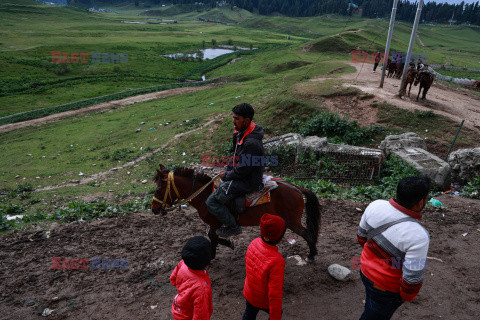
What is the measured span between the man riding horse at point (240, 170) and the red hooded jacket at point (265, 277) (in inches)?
54.8

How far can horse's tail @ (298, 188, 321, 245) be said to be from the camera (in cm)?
476

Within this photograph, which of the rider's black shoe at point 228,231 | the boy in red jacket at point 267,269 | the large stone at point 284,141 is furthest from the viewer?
the large stone at point 284,141

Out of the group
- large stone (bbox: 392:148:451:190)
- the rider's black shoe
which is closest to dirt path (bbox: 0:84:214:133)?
the rider's black shoe

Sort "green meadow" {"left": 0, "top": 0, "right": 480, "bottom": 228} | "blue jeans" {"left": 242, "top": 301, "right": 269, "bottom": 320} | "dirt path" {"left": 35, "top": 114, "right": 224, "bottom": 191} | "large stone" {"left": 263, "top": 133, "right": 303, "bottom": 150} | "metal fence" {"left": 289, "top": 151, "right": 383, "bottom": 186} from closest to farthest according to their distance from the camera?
"blue jeans" {"left": 242, "top": 301, "right": 269, "bottom": 320}, "metal fence" {"left": 289, "top": 151, "right": 383, "bottom": 186}, "large stone" {"left": 263, "top": 133, "right": 303, "bottom": 150}, "dirt path" {"left": 35, "top": 114, "right": 224, "bottom": 191}, "green meadow" {"left": 0, "top": 0, "right": 480, "bottom": 228}

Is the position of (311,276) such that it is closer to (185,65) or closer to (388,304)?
(388,304)

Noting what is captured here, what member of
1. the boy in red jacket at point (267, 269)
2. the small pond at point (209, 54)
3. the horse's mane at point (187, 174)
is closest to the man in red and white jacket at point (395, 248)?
the boy in red jacket at point (267, 269)

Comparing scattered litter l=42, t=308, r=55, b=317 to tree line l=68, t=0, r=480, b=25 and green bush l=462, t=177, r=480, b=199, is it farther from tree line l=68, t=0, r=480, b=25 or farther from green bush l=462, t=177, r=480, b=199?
tree line l=68, t=0, r=480, b=25

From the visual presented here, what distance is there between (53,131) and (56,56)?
113ft

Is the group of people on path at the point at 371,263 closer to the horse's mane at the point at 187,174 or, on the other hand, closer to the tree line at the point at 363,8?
the horse's mane at the point at 187,174

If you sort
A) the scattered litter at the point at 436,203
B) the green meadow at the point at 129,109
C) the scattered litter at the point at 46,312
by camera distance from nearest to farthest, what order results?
the scattered litter at the point at 46,312
the scattered litter at the point at 436,203
the green meadow at the point at 129,109

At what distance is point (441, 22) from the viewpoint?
9281cm

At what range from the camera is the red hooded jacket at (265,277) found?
275cm

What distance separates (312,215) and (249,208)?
3.79ft

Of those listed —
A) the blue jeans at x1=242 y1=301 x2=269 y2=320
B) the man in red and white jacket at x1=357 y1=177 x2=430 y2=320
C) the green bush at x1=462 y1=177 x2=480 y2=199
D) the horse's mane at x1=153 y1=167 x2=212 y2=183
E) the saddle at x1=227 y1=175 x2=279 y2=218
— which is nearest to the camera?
the man in red and white jacket at x1=357 y1=177 x2=430 y2=320
